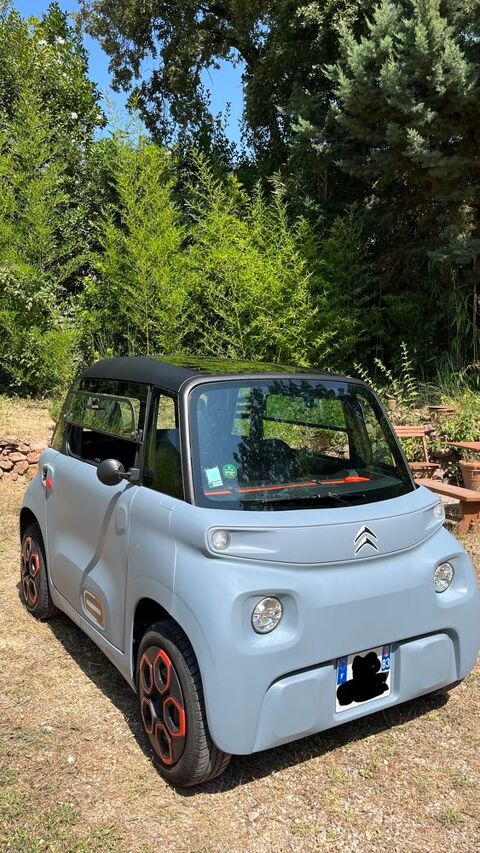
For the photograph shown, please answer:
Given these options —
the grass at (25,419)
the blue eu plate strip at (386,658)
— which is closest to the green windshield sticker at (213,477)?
the blue eu plate strip at (386,658)

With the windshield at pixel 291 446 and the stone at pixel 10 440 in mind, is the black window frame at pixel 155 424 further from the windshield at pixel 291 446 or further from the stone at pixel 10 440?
the stone at pixel 10 440

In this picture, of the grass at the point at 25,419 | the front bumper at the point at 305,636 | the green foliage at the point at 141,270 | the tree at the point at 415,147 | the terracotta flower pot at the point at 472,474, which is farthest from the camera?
the green foliage at the point at 141,270

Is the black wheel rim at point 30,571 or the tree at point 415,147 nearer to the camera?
the black wheel rim at point 30,571

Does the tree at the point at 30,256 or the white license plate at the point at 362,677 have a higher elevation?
the tree at the point at 30,256

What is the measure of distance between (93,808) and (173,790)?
269 millimetres

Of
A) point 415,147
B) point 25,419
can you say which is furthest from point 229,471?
point 25,419

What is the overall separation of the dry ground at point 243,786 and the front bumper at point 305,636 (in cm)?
27

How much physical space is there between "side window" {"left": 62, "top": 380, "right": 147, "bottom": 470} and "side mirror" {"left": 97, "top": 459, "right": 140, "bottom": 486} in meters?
0.13

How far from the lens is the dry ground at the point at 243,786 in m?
1.98

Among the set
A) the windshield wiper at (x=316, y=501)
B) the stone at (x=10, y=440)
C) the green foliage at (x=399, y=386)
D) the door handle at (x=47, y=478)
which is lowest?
the stone at (x=10, y=440)

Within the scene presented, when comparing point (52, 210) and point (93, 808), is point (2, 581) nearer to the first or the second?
point (93, 808)

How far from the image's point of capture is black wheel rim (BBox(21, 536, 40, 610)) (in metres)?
3.49

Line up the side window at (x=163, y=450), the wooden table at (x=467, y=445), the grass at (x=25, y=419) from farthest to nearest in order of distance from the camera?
the grass at (x=25, y=419), the wooden table at (x=467, y=445), the side window at (x=163, y=450)

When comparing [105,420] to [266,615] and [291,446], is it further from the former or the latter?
[266,615]
